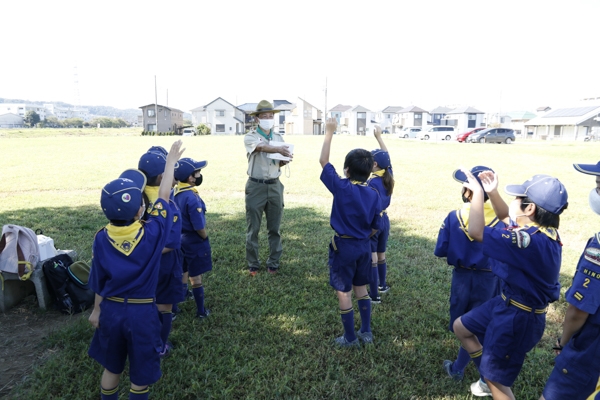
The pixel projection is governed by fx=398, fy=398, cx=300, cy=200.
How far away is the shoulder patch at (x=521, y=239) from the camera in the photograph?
220cm

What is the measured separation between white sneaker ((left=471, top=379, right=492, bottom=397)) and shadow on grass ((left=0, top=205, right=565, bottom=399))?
0.24 ft

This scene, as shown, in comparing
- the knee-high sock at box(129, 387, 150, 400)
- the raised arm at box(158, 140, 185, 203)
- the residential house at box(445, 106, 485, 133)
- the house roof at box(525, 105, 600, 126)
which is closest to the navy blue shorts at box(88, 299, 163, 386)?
the knee-high sock at box(129, 387, 150, 400)

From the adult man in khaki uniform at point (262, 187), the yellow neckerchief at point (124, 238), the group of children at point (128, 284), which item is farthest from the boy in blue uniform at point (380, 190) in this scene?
the yellow neckerchief at point (124, 238)

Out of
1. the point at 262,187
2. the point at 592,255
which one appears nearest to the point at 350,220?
the point at 592,255

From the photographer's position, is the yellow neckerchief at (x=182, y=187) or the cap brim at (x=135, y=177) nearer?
the cap brim at (x=135, y=177)

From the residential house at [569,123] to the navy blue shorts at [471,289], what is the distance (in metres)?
51.5

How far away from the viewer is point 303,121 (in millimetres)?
66625

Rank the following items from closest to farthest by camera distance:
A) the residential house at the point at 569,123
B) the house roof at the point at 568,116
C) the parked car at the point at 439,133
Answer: the parked car at the point at 439,133, the house roof at the point at 568,116, the residential house at the point at 569,123

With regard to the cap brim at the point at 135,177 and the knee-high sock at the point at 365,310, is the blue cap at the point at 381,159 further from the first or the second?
the cap brim at the point at 135,177

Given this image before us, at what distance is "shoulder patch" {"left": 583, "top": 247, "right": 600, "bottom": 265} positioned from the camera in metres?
1.95

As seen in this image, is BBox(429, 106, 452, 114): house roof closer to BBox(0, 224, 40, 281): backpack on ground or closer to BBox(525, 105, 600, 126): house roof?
BBox(525, 105, 600, 126): house roof

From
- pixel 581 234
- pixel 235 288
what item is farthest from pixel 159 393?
pixel 581 234

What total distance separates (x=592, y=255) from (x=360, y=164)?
1.74 meters

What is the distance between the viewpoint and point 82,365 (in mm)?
3297
